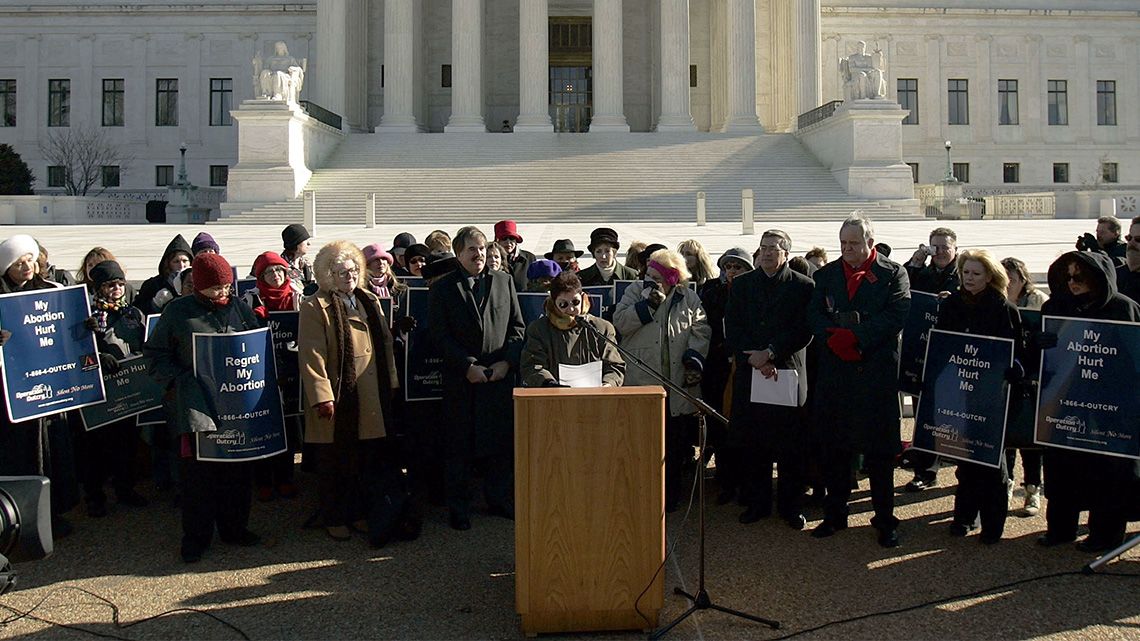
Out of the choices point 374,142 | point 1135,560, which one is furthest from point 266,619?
point 374,142

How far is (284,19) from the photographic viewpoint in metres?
54.4

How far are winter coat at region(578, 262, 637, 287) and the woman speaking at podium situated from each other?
2582mm

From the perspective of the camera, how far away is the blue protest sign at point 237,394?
6734 mm

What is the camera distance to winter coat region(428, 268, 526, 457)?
734 centimetres

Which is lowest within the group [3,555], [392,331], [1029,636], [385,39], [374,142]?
[1029,636]

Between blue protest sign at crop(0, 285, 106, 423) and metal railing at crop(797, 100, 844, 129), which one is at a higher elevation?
metal railing at crop(797, 100, 844, 129)

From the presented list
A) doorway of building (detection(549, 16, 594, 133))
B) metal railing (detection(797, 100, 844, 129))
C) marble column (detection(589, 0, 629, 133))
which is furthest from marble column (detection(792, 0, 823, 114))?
doorway of building (detection(549, 16, 594, 133))

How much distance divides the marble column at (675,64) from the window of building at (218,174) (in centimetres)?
2536

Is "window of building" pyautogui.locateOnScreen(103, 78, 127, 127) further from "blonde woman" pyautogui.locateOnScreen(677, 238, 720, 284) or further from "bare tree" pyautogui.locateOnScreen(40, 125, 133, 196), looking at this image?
"blonde woman" pyautogui.locateOnScreen(677, 238, 720, 284)

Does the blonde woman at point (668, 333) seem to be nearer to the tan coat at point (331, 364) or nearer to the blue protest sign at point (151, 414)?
the tan coat at point (331, 364)

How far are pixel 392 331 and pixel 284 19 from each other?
51513 mm

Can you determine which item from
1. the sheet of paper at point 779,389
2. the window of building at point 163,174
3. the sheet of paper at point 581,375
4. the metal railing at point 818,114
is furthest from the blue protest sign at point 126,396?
the window of building at point 163,174

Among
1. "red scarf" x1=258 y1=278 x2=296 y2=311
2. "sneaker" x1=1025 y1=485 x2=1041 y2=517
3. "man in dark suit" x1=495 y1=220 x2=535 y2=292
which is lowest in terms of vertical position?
"sneaker" x1=1025 y1=485 x2=1041 y2=517

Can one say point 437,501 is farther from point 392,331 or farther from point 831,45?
point 831,45
